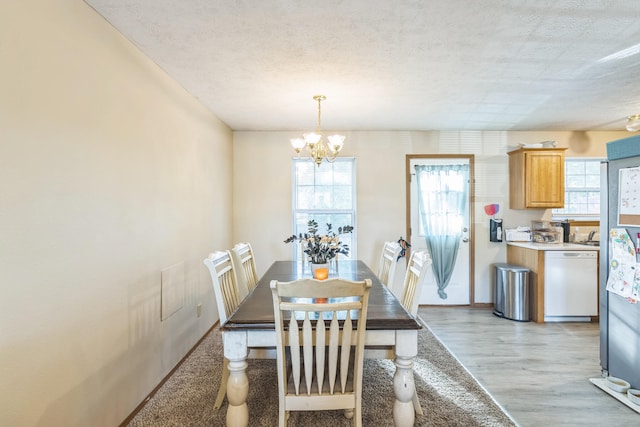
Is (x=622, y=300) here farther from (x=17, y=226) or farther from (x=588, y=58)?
(x=17, y=226)

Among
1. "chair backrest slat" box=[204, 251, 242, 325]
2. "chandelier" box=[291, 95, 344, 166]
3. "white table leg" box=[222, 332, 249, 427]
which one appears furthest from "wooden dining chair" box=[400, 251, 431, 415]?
"chandelier" box=[291, 95, 344, 166]

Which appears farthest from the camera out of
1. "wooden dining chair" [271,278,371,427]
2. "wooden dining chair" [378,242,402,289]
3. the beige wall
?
"wooden dining chair" [378,242,402,289]

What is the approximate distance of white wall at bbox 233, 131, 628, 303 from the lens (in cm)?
469

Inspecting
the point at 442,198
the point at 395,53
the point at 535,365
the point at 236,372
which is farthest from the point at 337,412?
the point at 442,198

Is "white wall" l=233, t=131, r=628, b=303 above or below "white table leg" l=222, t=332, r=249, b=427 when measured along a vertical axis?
above

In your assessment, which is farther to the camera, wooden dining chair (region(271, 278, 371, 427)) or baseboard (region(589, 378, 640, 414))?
baseboard (region(589, 378, 640, 414))

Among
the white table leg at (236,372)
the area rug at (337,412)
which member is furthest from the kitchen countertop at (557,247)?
the white table leg at (236,372)

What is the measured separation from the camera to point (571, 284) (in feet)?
13.1

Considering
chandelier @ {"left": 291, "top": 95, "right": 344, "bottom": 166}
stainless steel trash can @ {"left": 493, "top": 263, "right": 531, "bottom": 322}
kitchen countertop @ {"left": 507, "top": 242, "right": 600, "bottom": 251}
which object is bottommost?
stainless steel trash can @ {"left": 493, "top": 263, "right": 531, "bottom": 322}

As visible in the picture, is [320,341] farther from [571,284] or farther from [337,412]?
[571,284]

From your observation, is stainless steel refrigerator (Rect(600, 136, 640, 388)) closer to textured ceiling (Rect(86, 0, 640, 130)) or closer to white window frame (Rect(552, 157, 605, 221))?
textured ceiling (Rect(86, 0, 640, 130))

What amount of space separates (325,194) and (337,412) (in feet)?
9.71

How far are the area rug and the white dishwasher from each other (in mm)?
1903

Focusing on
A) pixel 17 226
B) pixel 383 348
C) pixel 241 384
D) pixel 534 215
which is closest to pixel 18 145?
pixel 17 226
